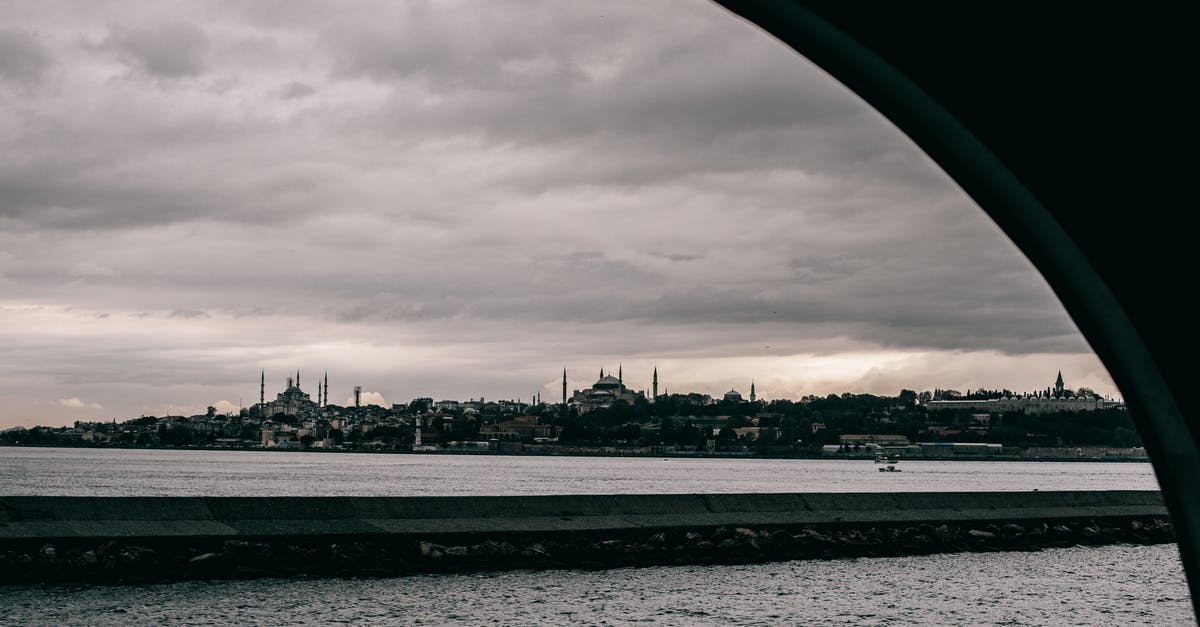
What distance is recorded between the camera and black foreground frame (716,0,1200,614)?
2.88m

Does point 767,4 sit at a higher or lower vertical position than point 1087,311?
higher

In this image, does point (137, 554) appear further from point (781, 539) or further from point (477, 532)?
point (781, 539)

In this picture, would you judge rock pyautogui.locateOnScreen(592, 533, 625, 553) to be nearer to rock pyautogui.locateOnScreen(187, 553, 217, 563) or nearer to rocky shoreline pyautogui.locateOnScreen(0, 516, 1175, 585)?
rocky shoreline pyautogui.locateOnScreen(0, 516, 1175, 585)

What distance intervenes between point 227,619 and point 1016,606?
9954 millimetres

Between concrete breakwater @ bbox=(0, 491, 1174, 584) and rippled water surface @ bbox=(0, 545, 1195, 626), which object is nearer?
rippled water surface @ bbox=(0, 545, 1195, 626)

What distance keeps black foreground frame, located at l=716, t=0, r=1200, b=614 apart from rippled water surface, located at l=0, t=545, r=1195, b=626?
11.7m

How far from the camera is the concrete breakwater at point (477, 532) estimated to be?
17.0m

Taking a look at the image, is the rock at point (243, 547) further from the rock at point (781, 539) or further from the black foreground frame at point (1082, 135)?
the black foreground frame at point (1082, 135)

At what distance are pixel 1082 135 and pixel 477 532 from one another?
1765 centimetres

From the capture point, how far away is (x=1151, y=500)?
1268 inches

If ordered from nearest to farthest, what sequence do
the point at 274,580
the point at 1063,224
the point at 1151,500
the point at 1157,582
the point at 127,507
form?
the point at 1063,224, the point at 274,580, the point at 127,507, the point at 1157,582, the point at 1151,500

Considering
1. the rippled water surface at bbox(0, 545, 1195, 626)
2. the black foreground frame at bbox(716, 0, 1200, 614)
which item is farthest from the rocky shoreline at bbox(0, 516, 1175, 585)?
Answer: the black foreground frame at bbox(716, 0, 1200, 614)

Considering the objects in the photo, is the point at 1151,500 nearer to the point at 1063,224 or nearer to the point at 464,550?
the point at 464,550

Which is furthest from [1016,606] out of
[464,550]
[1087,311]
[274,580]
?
[1087,311]
